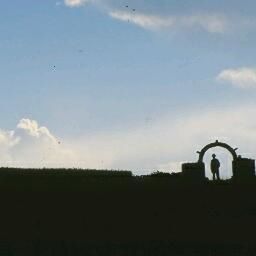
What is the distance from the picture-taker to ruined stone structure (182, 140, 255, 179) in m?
35.7

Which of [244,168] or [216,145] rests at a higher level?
[216,145]

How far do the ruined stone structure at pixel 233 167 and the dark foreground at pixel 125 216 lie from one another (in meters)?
2.68

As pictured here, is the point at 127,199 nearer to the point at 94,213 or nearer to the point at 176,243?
the point at 94,213

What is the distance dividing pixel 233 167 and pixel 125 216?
9419 millimetres

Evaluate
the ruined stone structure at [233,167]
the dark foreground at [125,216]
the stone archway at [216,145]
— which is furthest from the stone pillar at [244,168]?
the dark foreground at [125,216]

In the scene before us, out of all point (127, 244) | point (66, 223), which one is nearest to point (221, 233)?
point (127, 244)

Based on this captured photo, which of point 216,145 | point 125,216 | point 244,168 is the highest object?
point 216,145

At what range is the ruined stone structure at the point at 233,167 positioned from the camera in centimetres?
3567

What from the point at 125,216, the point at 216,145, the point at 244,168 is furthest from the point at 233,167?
the point at 125,216

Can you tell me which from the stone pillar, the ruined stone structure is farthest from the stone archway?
the stone pillar

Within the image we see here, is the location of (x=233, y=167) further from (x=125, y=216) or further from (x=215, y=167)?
(x=125, y=216)

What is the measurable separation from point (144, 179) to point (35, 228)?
260 inches

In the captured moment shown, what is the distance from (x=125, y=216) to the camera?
29.1m

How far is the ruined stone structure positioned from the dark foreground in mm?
2680
